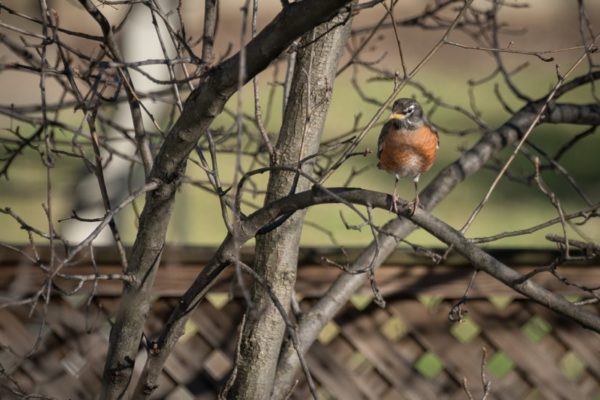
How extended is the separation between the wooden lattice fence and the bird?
1.15 ft

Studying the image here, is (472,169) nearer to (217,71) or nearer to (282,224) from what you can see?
(282,224)

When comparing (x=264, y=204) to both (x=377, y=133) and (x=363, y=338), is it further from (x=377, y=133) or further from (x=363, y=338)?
(x=377, y=133)

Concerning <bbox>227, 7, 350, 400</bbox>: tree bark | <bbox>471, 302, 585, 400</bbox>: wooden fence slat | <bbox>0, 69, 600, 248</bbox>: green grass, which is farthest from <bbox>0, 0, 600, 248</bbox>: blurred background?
<bbox>471, 302, 585, 400</bbox>: wooden fence slat

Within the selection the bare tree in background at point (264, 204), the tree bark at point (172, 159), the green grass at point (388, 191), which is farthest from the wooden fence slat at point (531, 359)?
the green grass at point (388, 191)

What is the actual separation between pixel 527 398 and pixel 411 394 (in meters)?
0.51

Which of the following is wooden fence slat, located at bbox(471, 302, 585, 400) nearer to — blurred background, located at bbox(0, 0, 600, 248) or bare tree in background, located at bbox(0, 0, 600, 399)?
bare tree in background, located at bbox(0, 0, 600, 399)

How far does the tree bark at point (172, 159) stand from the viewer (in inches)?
73.4

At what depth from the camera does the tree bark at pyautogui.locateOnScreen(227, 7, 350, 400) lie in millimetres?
2689

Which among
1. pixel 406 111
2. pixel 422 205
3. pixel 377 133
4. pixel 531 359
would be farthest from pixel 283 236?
pixel 377 133

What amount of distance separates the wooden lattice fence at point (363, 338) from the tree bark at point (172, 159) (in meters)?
0.97

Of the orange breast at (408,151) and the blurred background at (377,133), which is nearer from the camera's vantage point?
the orange breast at (408,151)

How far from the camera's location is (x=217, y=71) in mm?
2055

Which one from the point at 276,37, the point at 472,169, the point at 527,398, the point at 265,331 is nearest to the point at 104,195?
the point at 265,331

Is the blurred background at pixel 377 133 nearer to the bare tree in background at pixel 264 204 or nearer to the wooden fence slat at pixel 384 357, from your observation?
the wooden fence slat at pixel 384 357
